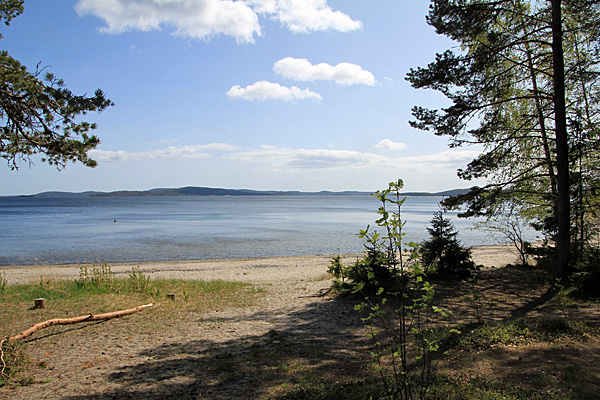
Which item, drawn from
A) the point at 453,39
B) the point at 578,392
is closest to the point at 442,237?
the point at 453,39

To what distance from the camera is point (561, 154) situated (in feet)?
32.0

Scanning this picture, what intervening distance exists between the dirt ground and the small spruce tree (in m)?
1.42

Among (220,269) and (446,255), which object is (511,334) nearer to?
(446,255)

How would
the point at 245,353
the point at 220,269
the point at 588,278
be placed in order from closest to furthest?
1. the point at 245,353
2. the point at 588,278
3. the point at 220,269

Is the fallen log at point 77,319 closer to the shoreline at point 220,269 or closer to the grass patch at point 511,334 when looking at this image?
the grass patch at point 511,334

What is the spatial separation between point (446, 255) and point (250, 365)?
8.15 meters

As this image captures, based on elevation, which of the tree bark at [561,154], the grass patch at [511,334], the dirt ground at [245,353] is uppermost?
the tree bark at [561,154]

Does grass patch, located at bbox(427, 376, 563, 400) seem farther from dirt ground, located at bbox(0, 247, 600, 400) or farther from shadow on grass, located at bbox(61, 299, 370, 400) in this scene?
shadow on grass, located at bbox(61, 299, 370, 400)

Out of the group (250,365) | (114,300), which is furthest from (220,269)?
(250,365)

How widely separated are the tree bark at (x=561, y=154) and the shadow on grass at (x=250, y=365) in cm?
597

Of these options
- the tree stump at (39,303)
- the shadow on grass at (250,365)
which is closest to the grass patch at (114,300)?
the tree stump at (39,303)

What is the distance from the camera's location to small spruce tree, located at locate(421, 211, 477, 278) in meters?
11.6

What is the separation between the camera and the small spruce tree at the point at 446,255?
38.2ft

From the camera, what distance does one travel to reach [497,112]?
11.3 m
